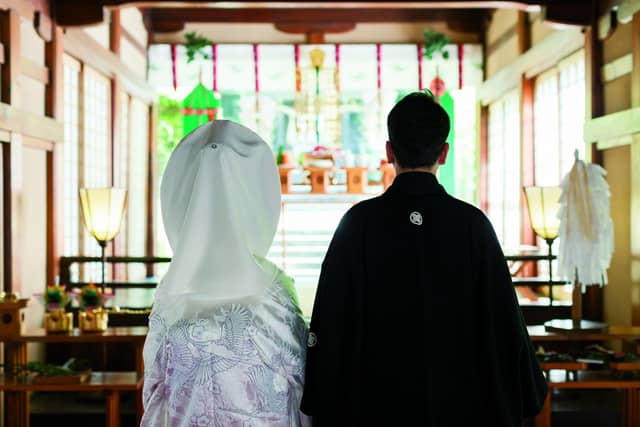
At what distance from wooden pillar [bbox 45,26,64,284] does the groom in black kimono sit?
4053 millimetres

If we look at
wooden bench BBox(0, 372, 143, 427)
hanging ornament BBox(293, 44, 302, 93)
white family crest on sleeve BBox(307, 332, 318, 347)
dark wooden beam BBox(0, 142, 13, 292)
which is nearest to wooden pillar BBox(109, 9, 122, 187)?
hanging ornament BBox(293, 44, 302, 93)

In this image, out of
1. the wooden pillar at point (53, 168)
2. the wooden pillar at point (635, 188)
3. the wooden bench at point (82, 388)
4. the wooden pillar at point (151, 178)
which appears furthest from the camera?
the wooden pillar at point (151, 178)

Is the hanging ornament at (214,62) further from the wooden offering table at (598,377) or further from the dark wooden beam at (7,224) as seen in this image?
the wooden offering table at (598,377)

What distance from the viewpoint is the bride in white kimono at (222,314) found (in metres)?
1.76

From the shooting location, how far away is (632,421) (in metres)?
3.41

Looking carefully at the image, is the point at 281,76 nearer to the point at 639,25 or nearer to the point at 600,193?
the point at 639,25

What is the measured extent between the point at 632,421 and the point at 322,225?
6627mm

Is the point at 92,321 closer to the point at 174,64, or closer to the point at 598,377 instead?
the point at 598,377

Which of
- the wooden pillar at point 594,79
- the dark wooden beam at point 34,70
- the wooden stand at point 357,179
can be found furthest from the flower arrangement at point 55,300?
the wooden stand at point 357,179

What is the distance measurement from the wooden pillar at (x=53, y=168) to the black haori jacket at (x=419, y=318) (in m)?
4.06

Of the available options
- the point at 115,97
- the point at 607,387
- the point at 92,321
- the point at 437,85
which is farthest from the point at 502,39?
the point at 92,321

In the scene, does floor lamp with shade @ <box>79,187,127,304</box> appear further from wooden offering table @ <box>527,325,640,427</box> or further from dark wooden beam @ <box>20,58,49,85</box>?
wooden offering table @ <box>527,325,640,427</box>

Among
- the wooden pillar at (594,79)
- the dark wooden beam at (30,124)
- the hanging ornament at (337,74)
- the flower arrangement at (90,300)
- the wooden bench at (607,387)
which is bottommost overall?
the wooden bench at (607,387)

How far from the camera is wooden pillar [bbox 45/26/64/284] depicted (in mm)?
5297
